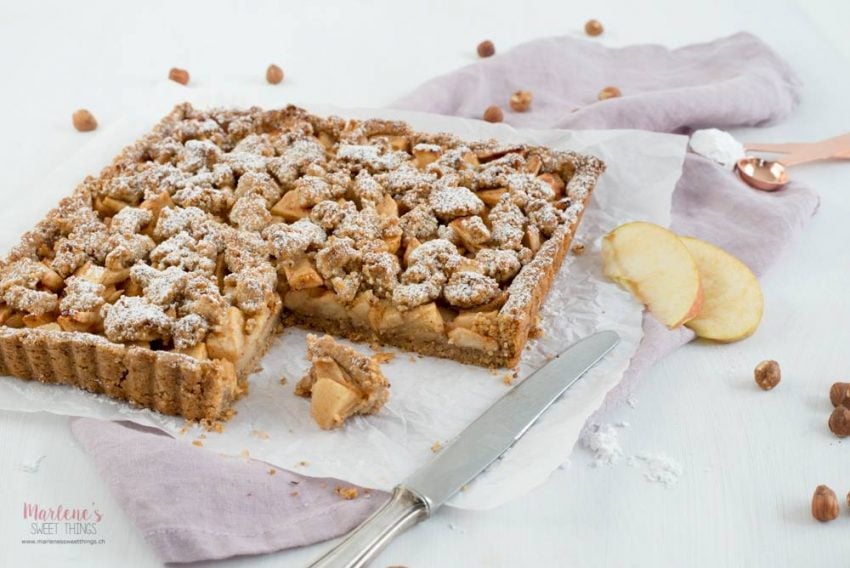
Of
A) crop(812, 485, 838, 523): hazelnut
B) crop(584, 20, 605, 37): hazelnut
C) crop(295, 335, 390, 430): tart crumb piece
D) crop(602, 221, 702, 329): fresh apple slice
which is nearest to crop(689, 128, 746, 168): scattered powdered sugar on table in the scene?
crop(602, 221, 702, 329): fresh apple slice

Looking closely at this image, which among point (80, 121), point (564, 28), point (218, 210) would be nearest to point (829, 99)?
point (564, 28)

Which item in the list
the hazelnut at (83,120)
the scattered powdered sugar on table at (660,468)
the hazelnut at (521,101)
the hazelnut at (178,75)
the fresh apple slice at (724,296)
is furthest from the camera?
the hazelnut at (178,75)

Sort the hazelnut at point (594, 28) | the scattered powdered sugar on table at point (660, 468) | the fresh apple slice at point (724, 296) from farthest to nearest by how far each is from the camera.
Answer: the hazelnut at point (594, 28), the fresh apple slice at point (724, 296), the scattered powdered sugar on table at point (660, 468)

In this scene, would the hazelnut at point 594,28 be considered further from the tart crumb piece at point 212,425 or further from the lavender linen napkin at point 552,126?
the tart crumb piece at point 212,425

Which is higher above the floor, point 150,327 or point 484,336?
point 150,327

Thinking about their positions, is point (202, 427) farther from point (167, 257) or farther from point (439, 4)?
point (439, 4)

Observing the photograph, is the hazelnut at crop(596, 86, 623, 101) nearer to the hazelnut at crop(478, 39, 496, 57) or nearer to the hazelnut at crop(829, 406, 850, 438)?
the hazelnut at crop(478, 39, 496, 57)

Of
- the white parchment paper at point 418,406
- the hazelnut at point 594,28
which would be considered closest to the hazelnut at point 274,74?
the white parchment paper at point 418,406
